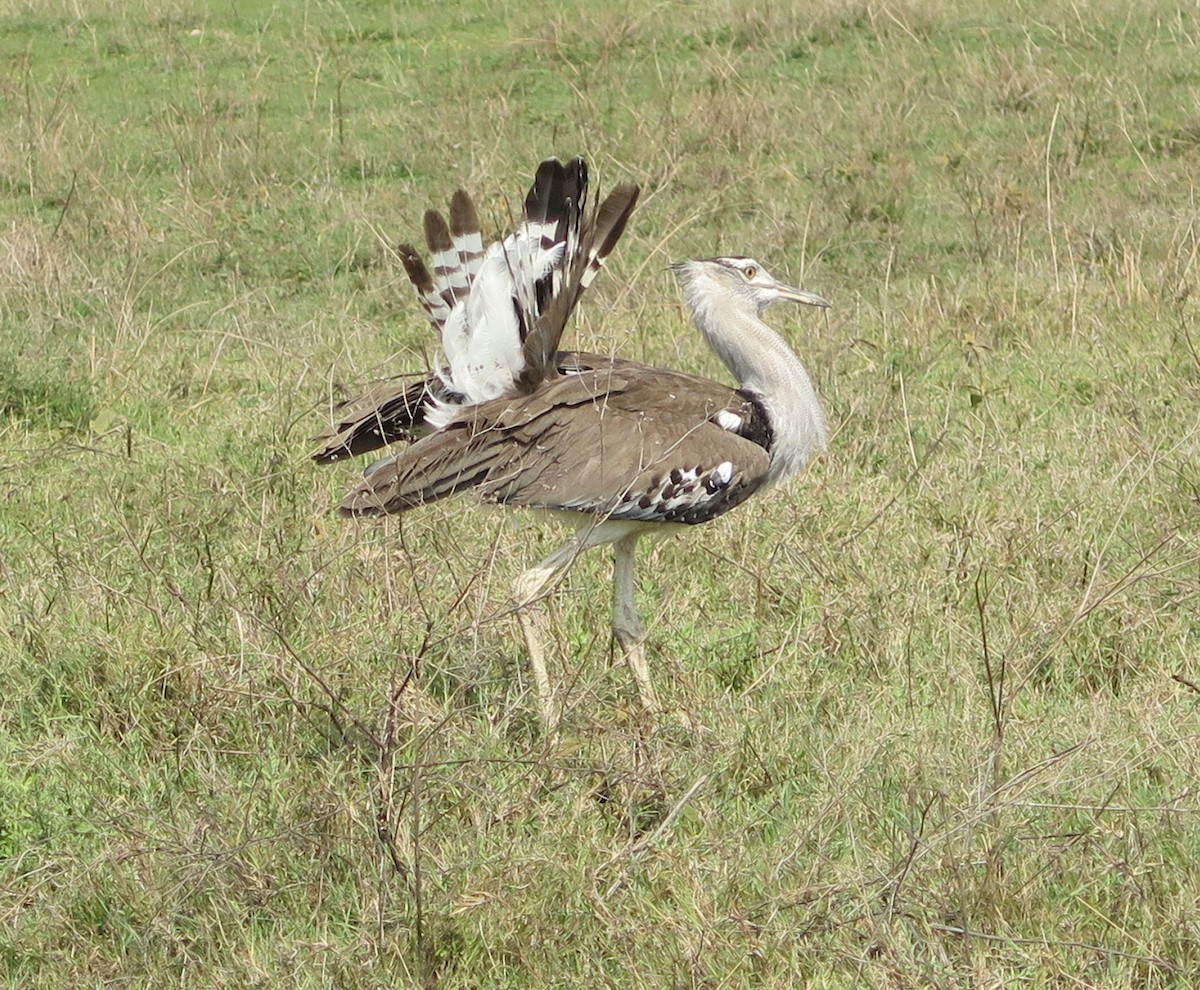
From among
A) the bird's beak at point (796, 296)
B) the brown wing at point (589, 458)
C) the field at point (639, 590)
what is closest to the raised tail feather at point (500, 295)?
the brown wing at point (589, 458)

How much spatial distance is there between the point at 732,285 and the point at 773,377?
0.36 meters

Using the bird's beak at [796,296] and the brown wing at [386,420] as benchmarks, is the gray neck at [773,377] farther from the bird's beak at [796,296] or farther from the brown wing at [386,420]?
the brown wing at [386,420]

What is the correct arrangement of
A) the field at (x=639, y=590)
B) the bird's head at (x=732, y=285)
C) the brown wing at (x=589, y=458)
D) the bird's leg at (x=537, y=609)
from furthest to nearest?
the bird's head at (x=732, y=285) → the brown wing at (x=589, y=458) → the bird's leg at (x=537, y=609) → the field at (x=639, y=590)

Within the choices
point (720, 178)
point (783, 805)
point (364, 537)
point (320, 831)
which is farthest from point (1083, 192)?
point (320, 831)

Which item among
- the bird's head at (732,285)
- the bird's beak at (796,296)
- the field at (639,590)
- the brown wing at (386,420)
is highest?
the bird's head at (732,285)

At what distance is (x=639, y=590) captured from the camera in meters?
4.32

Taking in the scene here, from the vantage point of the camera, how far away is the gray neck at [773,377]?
400 centimetres

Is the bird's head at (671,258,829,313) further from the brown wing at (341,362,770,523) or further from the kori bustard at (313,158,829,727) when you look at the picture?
the brown wing at (341,362,770,523)

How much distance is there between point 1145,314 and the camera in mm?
6051

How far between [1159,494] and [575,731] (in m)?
1.96

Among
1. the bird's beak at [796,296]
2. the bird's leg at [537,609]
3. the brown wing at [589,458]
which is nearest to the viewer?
the bird's leg at [537,609]

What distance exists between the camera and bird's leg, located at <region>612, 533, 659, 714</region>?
3609 mm

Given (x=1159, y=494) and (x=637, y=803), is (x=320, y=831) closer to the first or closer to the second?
(x=637, y=803)

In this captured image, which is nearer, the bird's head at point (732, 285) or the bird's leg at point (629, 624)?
the bird's leg at point (629, 624)
